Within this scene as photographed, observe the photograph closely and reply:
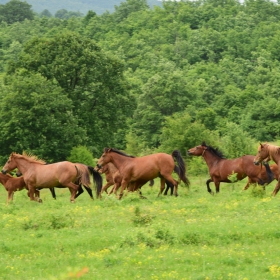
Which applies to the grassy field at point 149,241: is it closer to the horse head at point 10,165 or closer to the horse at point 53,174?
the horse at point 53,174

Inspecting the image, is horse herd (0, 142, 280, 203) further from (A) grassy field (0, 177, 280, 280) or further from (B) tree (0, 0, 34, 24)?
(B) tree (0, 0, 34, 24)

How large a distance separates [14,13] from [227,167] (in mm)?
139234

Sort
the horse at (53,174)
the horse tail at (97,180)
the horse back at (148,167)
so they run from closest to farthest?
the horse back at (148,167), the horse at (53,174), the horse tail at (97,180)

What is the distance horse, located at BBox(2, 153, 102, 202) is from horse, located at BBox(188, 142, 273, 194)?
13.2ft

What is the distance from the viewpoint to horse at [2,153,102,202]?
22047 millimetres

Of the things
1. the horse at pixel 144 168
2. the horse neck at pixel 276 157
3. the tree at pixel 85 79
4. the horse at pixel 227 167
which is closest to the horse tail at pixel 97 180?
the horse at pixel 144 168

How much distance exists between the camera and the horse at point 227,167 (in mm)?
22469

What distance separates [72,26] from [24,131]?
88.7 meters

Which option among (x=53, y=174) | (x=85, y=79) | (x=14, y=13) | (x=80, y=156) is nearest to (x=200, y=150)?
(x=53, y=174)

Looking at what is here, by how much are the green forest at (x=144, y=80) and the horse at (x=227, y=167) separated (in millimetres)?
14955

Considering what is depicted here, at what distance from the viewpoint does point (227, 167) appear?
75.9 feet

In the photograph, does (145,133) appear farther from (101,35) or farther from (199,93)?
(101,35)

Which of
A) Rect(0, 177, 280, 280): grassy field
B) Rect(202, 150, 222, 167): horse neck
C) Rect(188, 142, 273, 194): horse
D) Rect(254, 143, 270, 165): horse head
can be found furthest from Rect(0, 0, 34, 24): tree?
Rect(0, 177, 280, 280): grassy field

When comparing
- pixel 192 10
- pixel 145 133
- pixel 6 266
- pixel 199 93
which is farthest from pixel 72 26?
pixel 6 266
